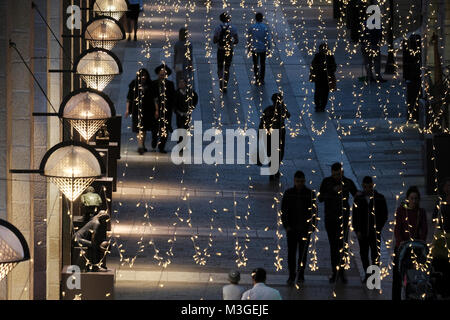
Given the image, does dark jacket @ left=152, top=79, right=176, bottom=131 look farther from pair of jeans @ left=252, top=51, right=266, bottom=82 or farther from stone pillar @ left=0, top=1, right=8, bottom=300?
stone pillar @ left=0, top=1, right=8, bottom=300

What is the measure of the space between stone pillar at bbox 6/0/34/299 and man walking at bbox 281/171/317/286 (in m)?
3.97

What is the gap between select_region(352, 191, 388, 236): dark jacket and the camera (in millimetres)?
18984

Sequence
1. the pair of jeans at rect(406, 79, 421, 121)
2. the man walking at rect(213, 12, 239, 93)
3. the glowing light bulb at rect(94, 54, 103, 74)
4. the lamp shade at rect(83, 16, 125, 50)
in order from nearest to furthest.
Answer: the glowing light bulb at rect(94, 54, 103, 74) < the lamp shade at rect(83, 16, 125, 50) < the pair of jeans at rect(406, 79, 421, 121) < the man walking at rect(213, 12, 239, 93)

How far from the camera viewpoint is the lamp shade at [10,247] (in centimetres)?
1098

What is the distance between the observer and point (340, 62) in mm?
36500

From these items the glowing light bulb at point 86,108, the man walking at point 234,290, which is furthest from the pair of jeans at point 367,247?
the glowing light bulb at point 86,108

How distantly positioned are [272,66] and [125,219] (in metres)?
14.1

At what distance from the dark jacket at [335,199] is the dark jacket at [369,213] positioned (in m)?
0.18

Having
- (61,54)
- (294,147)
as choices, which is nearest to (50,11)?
(61,54)

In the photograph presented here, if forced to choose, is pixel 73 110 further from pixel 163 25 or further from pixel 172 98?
pixel 163 25

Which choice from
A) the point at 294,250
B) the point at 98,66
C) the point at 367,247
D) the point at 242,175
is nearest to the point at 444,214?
the point at 367,247

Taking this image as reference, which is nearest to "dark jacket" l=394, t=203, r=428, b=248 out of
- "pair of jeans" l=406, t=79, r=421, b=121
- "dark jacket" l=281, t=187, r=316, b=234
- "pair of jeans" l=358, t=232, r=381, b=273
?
"pair of jeans" l=358, t=232, r=381, b=273

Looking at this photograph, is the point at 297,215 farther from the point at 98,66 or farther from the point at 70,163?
the point at 70,163

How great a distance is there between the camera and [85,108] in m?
16.1
